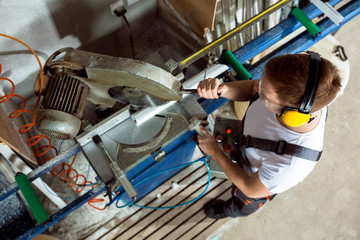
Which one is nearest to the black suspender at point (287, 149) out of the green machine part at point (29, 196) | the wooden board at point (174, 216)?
the green machine part at point (29, 196)

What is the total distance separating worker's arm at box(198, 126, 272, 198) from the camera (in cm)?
132

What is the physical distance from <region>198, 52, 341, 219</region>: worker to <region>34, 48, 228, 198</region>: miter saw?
0.20 m

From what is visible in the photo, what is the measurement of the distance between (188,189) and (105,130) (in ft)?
3.98

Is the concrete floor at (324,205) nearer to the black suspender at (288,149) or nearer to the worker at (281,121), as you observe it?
the worker at (281,121)

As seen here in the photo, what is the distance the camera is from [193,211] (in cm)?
245

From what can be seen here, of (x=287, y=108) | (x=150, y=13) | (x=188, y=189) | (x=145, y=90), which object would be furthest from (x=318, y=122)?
(x=150, y=13)

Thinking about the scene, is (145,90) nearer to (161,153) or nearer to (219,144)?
(161,153)

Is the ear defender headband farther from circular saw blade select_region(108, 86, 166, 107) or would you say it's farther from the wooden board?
the wooden board

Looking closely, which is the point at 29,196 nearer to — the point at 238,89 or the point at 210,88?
the point at 210,88

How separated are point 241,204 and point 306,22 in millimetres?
1261

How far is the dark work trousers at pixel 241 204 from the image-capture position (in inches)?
69.6

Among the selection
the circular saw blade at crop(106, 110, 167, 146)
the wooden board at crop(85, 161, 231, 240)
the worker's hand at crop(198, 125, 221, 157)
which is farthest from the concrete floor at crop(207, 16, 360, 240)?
the circular saw blade at crop(106, 110, 167, 146)

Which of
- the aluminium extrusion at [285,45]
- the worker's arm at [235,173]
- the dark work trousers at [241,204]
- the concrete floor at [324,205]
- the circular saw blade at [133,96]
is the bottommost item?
the concrete floor at [324,205]

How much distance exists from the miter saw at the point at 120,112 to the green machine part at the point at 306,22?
593mm
